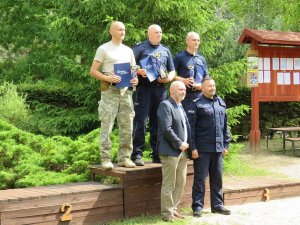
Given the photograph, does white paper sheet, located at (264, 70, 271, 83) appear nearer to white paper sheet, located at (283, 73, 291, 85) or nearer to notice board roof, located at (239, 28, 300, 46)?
white paper sheet, located at (283, 73, 291, 85)

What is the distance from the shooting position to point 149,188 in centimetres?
720

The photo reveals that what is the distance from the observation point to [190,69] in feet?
24.9

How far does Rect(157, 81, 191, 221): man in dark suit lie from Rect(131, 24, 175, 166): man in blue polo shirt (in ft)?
1.55

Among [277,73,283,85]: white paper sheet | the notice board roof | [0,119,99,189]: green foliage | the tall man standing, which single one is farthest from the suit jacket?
[277,73,283,85]: white paper sheet

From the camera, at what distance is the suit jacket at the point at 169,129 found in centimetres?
666

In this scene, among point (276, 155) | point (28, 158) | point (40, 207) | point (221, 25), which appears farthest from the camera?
point (276, 155)

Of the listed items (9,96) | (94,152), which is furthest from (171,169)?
(9,96)

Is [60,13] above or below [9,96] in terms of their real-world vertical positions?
above

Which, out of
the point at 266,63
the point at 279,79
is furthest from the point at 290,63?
the point at 266,63

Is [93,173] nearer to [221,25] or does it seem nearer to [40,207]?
[40,207]

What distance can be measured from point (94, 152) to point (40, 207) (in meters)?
2.18

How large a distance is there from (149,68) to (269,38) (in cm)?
809

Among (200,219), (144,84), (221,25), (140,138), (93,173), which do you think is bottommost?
(200,219)

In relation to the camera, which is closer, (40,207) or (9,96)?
(40,207)
